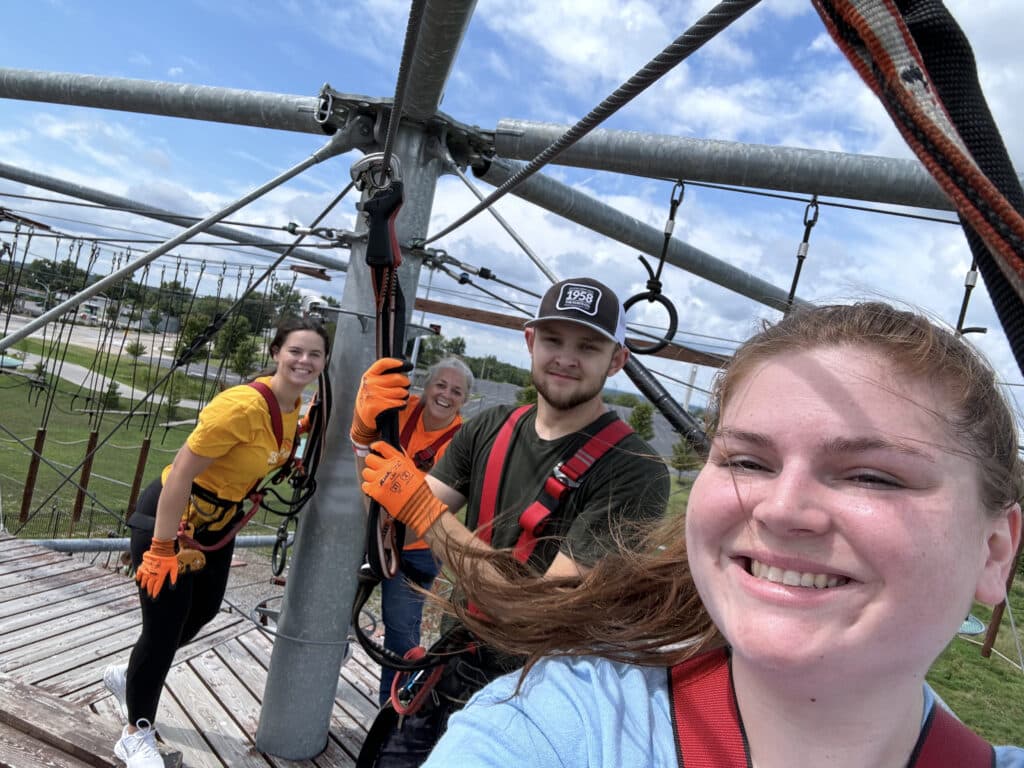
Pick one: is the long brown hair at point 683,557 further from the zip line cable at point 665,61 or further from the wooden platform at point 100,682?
the wooden platform at point 100,682

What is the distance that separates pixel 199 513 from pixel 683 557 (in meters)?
2.01

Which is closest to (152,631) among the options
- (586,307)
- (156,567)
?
(156,567)

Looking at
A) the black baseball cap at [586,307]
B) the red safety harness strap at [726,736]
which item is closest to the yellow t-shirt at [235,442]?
the black baseball cap at [586,307]

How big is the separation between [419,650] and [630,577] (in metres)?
1.17

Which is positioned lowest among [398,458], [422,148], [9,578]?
[9,578]

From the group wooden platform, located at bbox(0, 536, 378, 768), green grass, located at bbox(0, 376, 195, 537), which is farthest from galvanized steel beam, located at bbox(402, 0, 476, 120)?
green grass, located at bbox(0, 376, 195, 537)

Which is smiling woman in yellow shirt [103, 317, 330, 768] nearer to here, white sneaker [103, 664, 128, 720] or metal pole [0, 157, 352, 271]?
white sneaker [103, 664, 128, 720]

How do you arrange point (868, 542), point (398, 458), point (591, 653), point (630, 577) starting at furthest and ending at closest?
point (398, 458)
point (630, 577)
point (591, 653)
point (868, 542)

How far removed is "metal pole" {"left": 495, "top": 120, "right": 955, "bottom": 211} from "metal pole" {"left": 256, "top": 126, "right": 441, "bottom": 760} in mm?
652

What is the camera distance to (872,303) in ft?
3.42

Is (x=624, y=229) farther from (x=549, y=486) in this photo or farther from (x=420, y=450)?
(x=549, y=486)

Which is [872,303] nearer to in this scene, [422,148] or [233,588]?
[422,148]

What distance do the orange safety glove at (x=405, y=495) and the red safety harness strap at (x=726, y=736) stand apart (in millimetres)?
1098

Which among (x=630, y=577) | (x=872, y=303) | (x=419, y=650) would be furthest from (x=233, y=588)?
(x=872, y=303)
